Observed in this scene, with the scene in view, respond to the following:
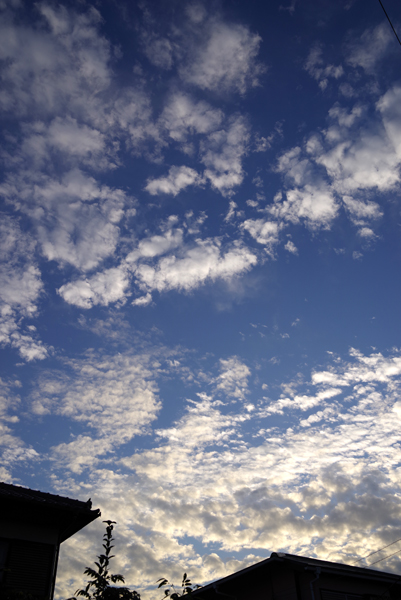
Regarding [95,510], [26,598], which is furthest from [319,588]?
[26,598]

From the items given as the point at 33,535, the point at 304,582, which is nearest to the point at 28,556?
the point at 33,535

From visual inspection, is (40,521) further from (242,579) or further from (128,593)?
(242,579)

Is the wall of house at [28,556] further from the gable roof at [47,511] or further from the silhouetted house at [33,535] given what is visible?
the gable roof at [47,511]

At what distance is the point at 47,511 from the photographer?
34.4 feet

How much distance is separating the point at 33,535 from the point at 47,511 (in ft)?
2.22

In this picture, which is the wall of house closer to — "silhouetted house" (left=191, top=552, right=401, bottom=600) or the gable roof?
the gable roof

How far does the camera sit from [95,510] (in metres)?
10.8

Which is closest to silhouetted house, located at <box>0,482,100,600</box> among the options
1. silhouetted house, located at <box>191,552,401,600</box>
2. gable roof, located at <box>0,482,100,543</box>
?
gable roof, located at <box>0,482,100,543</box>

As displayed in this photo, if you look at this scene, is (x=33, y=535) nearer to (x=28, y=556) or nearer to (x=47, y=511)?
(x=28, y=556)

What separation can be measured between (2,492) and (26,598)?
14.5 feet

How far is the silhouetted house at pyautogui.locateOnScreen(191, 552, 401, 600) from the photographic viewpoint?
13531mm

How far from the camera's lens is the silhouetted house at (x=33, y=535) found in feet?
32.1

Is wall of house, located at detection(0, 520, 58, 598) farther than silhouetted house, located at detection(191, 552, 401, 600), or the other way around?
silhouetted house, located at detection(191, 552, 401, 600)

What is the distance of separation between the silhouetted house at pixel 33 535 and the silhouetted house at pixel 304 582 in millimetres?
6874
